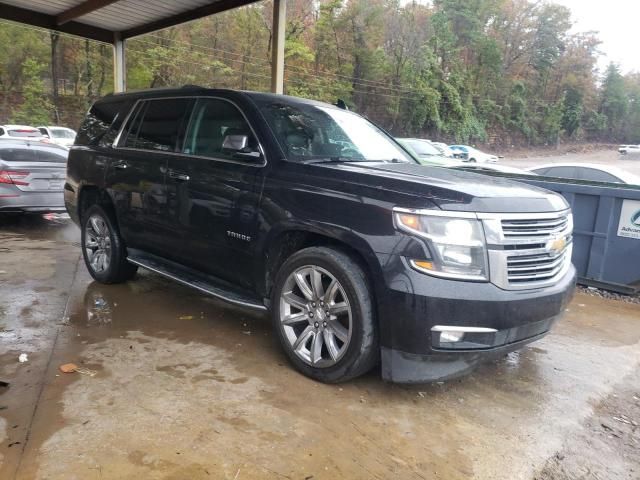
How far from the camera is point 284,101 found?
420 cm

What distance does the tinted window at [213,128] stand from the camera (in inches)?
155

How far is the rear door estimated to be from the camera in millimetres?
4414

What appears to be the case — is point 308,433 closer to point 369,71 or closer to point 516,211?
point 516,211

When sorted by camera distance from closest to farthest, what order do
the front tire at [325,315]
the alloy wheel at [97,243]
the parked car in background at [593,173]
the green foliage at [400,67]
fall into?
the front tire at [325,315]
the alloy wheel at [97,243]
the parked car in background at [593,173]
the green foliage at [400,67]

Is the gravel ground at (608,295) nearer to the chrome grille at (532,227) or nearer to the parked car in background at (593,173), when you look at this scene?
the chrome grille at (532,227)

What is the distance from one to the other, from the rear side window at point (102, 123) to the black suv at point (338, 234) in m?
0.42

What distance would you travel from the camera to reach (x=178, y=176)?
166 inches

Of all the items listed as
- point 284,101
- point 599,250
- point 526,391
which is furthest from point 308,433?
point 599,250

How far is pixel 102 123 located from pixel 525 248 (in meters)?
4.39

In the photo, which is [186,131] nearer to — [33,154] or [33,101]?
[33,154]

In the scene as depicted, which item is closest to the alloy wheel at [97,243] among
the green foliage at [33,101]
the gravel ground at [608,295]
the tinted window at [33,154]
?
the tinted window at [33,154]

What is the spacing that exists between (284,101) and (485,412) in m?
2.72

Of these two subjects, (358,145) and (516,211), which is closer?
(516,211)

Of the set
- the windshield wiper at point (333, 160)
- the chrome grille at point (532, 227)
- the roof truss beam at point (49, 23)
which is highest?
the roof truss beam at point (49, 23)
